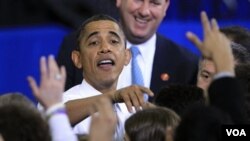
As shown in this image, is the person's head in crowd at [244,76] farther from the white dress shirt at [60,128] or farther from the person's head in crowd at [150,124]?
the white dress shirt at [60,128]

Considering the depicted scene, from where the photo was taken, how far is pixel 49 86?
9.68 ft

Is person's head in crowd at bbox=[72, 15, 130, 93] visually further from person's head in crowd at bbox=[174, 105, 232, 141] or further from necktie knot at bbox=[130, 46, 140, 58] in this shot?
person's head in crowd at bbox=[174, 105, 232, 141]

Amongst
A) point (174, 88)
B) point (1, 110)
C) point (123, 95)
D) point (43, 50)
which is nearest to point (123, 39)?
point (174, 88)

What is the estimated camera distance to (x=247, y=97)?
3.47m

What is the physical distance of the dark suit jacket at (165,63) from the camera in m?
4.65

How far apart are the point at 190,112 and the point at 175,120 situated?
0.50 meters

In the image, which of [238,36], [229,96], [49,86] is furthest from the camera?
[238,36]

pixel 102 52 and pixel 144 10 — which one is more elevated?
pixel 144 10

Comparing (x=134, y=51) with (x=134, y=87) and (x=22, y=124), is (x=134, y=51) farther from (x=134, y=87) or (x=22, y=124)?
(x=22, y=124)

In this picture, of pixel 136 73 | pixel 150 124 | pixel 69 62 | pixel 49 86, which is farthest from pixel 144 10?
pixel 49 86

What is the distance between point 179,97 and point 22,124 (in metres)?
1.03

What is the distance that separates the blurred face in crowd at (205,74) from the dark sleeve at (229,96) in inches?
42.8

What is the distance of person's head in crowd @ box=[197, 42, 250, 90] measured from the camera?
397 centimetres

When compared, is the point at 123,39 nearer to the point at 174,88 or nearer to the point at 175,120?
the point at 174,88
